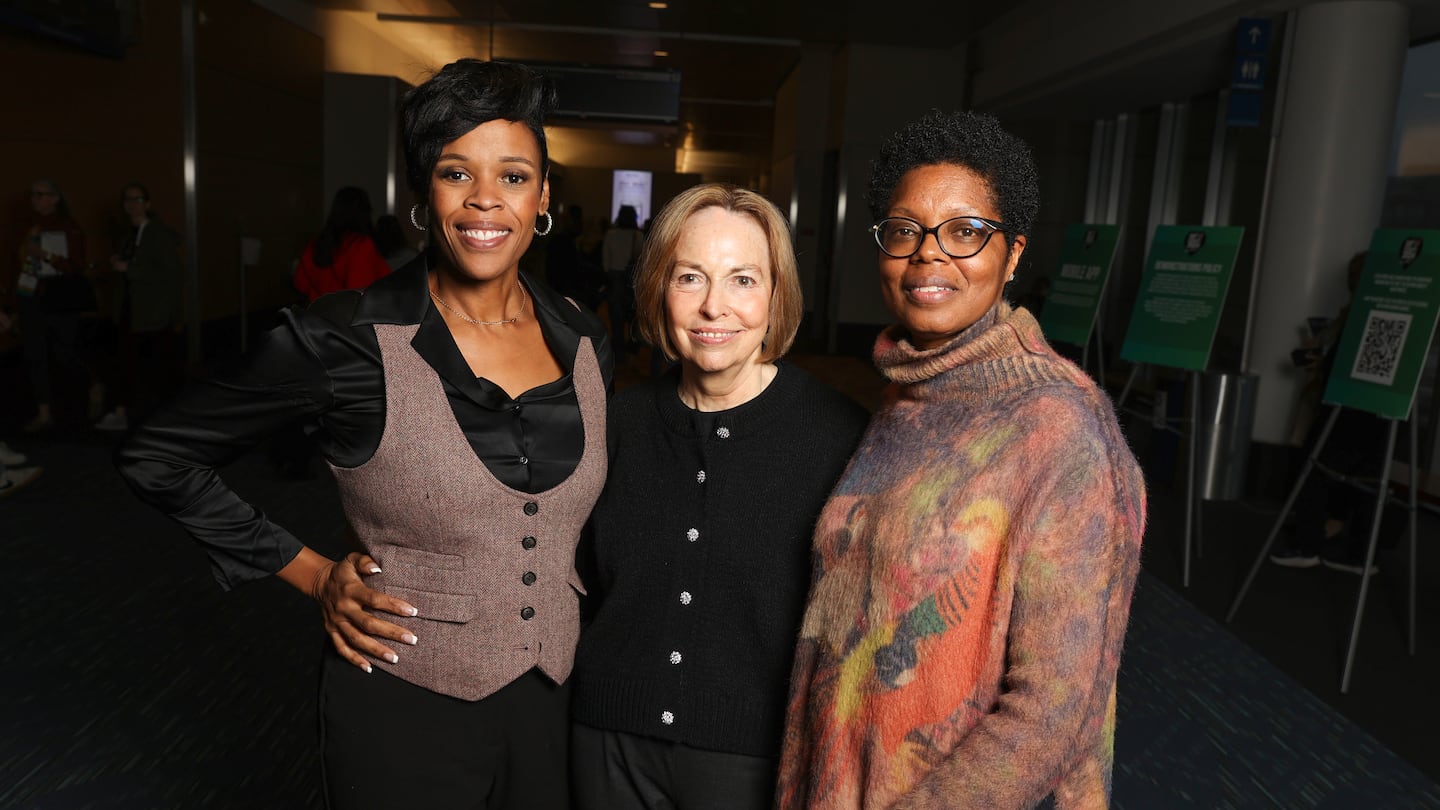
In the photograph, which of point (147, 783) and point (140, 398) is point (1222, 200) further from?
point (140, 398)

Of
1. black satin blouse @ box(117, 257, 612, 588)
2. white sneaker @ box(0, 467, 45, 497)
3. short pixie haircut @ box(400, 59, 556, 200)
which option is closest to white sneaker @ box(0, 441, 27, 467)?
white sneaker @ box(0, 467, 45, 497)

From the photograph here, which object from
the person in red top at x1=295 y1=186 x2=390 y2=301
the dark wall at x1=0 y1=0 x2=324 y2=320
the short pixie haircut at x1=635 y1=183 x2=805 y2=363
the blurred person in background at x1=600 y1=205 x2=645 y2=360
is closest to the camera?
the short pixie haircut at x1=635 y1=183 x2=805 y2=363

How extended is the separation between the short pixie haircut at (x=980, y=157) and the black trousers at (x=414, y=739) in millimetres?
903

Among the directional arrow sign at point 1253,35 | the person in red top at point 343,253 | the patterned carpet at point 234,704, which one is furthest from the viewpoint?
the directional arrow sign at point 1253,35

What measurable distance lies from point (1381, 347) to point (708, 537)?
3.80m

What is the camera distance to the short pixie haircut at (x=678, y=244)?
5.14 ft

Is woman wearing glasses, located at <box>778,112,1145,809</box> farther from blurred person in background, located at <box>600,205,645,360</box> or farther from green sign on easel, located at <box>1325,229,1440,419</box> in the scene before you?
blurred person in background, located at <box>600,205,645,360</box>

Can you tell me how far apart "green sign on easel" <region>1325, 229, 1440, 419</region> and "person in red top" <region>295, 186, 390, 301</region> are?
190 inches

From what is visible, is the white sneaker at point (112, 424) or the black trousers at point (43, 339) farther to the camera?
the white sneaker at point (112, 424)

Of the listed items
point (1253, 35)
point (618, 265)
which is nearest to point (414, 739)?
point (1253, 35)

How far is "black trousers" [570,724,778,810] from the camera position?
151 centimetres

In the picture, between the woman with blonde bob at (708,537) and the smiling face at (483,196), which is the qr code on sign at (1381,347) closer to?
the woman with blonde bob at (708,537)

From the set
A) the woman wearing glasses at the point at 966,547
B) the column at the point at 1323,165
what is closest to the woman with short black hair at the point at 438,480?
the woman wearing glasses at the point at 966,547

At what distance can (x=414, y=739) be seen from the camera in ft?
4.94
